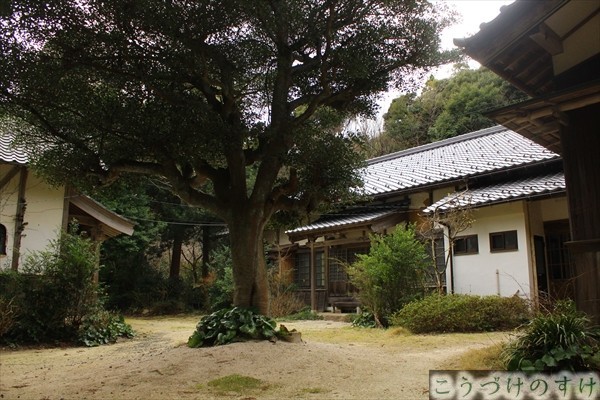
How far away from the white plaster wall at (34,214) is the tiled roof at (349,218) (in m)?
7.34

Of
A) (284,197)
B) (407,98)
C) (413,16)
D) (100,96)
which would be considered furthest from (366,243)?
(407,98)

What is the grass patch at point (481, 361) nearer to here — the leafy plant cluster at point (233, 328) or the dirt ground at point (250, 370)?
the dirt ground at point (250, 370)

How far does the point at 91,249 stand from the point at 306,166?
6.63m

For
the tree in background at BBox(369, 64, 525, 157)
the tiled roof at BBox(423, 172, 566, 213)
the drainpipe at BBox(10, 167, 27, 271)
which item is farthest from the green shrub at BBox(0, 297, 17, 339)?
the tree in background at BBox(369, 64, 525, 157)

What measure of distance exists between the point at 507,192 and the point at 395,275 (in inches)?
148

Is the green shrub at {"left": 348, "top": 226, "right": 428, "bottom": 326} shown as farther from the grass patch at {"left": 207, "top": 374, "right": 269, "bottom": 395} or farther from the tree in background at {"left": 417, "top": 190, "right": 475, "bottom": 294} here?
the grass patch at {"left": 207, "top": 374, "right": 269, "bottom": 395}

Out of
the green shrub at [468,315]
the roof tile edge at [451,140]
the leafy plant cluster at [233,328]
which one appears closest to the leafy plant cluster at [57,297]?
the leafy plant cluster at [233,328]

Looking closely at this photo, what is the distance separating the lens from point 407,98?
34.5 m

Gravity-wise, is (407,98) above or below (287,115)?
above

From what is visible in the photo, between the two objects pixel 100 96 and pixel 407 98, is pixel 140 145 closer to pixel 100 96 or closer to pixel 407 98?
pixel 100 96

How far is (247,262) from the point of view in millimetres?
8172

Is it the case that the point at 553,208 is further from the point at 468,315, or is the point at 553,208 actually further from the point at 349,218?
the point at 349,218

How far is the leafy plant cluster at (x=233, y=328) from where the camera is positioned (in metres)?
7.80

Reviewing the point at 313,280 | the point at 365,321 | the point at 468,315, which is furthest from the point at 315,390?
the point at 313,280
